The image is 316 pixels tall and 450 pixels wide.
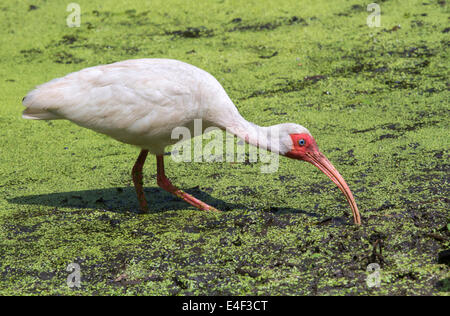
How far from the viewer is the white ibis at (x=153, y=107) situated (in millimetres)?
3934

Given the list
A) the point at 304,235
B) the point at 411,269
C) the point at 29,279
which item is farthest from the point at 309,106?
the point at 29,279

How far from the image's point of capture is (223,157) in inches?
201

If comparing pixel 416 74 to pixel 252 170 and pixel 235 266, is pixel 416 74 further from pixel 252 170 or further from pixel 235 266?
pixel 235 266

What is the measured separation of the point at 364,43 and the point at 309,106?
1.63 meters

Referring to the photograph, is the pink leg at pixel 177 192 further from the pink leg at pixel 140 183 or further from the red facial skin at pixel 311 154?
the red facial skin at pixel 311 154

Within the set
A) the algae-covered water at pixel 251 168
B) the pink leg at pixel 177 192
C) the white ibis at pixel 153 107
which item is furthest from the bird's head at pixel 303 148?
the pink leg at pixel 177 192

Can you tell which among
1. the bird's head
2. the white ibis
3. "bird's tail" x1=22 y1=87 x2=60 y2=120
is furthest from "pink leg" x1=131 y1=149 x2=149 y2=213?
the bird's head

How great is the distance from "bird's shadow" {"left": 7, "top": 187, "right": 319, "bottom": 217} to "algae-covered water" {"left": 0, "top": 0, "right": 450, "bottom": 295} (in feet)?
0.06

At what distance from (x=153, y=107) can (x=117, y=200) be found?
38.1 inches

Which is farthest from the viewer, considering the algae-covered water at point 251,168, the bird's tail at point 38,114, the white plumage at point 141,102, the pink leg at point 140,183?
the pink leg at point 140,183

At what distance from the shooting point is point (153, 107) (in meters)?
3.95

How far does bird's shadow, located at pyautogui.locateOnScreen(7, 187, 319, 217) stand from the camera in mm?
4371

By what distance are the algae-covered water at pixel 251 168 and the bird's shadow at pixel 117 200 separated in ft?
0.06

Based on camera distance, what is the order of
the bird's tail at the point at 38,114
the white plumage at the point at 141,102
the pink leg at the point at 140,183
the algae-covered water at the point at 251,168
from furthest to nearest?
1. the pink leg at the point at 140,183
2. the bird's tail at the point at 38,114
3. the white plumage at the point at 141,102
4. the algae-covered water at the point at 251,168
